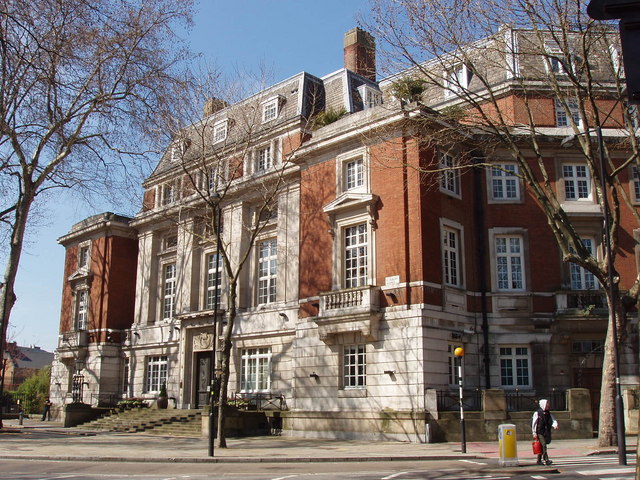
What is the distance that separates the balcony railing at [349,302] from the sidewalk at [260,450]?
Answer: 16.0 ft

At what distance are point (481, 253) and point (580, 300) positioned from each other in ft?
14.1

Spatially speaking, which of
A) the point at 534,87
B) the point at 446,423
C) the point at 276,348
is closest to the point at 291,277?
the point at 276,348

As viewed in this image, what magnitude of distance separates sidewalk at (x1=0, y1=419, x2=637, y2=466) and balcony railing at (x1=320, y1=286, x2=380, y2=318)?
16.0 feet

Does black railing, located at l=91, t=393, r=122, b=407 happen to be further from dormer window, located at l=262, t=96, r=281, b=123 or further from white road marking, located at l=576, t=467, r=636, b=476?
white road marking, located at l=576, t=467, r=636, b=476

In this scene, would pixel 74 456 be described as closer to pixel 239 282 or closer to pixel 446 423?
pixel 446 423

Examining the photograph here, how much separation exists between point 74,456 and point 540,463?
40.3ft

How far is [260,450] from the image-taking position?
21.2m

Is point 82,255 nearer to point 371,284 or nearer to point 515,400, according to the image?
point 371,284

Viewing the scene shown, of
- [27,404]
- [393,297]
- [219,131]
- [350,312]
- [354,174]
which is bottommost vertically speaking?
[27,404]

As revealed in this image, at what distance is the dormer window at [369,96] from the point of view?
112 feet

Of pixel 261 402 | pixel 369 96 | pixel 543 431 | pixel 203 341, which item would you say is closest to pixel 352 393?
pixel 261 402

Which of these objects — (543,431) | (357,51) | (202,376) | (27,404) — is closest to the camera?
(543,431)

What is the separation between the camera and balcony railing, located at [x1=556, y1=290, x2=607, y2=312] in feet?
88.1

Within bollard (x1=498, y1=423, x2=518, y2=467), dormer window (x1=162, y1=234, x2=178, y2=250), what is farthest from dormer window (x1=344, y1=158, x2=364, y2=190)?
dormer window (x1=162, y1=234, x2=178, y2=250)
